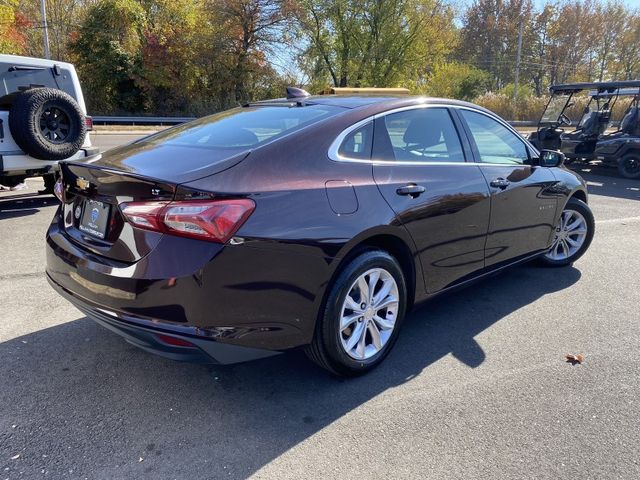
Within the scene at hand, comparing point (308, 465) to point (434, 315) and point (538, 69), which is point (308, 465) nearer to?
point (434, 315)

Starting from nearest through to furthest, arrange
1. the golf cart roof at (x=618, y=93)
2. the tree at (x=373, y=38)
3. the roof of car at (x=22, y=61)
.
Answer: the roof of car at (x=22, y=61), the golf cart roof at (x=618, y=93), the tree at (x=373, y=38)

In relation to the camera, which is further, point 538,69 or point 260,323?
point 538,69

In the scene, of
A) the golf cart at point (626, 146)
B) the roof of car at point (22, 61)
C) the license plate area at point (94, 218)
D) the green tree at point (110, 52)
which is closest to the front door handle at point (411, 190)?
the license plate area at point (94, 218)

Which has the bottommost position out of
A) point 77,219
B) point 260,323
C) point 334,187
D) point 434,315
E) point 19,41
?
point 434,315

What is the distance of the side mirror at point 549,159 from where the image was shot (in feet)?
15.0

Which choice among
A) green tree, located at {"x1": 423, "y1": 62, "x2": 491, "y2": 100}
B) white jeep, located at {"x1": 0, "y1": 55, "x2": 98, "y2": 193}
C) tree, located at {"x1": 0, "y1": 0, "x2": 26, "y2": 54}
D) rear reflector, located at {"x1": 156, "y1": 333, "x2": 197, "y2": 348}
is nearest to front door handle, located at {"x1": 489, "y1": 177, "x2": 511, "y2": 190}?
rear reflector, located at {"x1": 156, "y1": 333, "x2": 197, "y2": 348}

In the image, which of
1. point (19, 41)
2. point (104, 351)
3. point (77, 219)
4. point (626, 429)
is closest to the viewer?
point (626, 429)

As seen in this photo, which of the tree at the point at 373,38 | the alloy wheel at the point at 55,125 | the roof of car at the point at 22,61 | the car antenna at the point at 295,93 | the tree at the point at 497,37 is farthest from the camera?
the tree at the point at 497,37

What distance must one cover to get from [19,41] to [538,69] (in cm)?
5516

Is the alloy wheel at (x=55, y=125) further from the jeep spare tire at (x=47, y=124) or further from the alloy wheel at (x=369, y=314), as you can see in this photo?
the alloy wheel at (x=369, y=314)

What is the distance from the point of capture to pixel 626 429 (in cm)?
270

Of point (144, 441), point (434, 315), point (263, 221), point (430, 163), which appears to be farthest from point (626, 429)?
point (144, 441)

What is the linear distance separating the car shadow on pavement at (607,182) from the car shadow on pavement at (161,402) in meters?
8.06

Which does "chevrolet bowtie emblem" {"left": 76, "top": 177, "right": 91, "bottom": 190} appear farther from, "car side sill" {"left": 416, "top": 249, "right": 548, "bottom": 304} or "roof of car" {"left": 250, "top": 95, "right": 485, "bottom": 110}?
"car side sill" {"left": 416, "top": 249, "right": 548, "bottom": 304}
